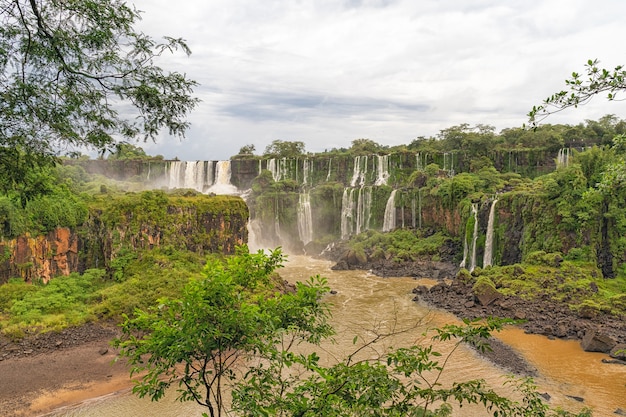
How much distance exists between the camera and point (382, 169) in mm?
51094

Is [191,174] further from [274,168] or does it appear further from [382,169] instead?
[382,169]

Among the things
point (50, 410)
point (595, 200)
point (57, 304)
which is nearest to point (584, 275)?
point (595, 200)

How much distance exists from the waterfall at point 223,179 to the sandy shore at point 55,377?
36602 mm

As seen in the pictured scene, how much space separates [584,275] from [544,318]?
5.93 m

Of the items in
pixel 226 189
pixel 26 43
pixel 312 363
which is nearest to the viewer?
pixel 312 363

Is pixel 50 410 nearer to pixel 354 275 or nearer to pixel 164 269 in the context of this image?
pixel 164 269

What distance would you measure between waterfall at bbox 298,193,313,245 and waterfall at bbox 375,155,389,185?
10.3m

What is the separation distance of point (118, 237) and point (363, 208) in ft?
93.0

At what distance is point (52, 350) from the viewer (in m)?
15.4

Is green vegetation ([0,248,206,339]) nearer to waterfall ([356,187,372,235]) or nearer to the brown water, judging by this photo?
the brown water

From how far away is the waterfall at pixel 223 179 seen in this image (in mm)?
51781

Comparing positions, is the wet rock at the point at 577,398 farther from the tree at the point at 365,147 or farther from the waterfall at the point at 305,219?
the tree at the point at 365,147

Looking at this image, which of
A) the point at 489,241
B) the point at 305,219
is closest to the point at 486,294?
the point at 489,241

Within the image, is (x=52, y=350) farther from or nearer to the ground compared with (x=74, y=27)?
nearer to the ground
